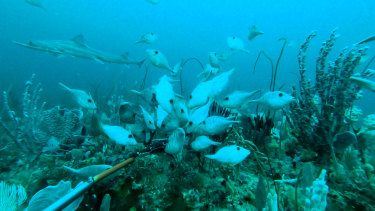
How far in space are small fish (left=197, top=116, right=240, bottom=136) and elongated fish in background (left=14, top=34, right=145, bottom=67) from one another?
400cm

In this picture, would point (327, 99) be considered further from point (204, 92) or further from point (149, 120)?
point (149, 120)

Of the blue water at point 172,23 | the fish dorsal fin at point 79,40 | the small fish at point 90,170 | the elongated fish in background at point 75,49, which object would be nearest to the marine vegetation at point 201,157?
the small fish at point 90,170

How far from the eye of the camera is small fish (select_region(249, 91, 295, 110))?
181 cm

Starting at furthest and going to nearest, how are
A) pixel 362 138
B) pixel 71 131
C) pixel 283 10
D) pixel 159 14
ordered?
pixel 159 14
pixel 283 10
pixel 71 131
pixel 362 138

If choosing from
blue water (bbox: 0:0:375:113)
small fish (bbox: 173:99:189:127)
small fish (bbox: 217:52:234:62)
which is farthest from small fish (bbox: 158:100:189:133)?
blue water (bbox: 0:0:375:113)

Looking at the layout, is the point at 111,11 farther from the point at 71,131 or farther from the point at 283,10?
the point at 71,131

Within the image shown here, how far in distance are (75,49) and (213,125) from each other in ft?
17.5

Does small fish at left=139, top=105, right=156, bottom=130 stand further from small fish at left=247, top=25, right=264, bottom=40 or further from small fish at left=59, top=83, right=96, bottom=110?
small fish at left=247, top=25, right=264, bottom=40

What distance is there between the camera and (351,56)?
2188mm

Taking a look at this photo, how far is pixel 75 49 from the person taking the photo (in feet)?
17.8

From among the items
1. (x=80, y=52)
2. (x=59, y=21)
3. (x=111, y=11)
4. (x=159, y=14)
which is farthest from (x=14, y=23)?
(x=80, y=52)

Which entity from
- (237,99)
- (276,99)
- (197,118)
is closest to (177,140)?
(197,118)

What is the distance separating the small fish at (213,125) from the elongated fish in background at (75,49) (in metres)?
4.00

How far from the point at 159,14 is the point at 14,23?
82.6 metres
